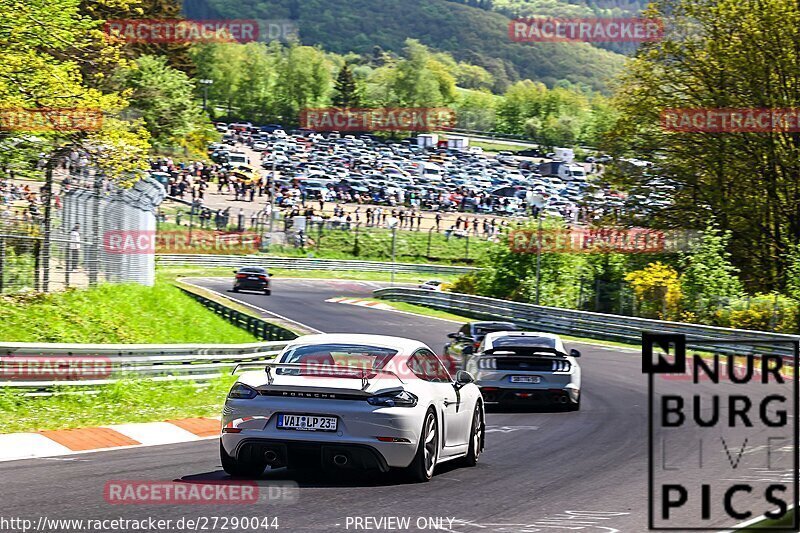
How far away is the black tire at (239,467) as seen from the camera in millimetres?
9359

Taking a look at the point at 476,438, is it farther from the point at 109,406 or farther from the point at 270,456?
the point at 109,406

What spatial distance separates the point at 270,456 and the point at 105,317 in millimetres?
16200

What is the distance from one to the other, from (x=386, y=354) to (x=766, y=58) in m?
40.4

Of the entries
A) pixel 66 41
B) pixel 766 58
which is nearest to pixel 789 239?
pixel 766 58

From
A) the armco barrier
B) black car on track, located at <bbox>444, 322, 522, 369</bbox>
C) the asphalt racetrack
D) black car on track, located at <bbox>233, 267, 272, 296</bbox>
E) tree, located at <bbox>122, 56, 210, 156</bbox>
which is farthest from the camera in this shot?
tree, located at <bbox>122, 56, 210, 156</bbox>

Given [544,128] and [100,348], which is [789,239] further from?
[544,128]

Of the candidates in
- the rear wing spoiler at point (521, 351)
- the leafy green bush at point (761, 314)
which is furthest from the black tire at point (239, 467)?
the leafy green bush at point (761, 314)

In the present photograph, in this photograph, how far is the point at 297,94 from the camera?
167125 mm

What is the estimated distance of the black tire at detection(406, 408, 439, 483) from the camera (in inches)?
372

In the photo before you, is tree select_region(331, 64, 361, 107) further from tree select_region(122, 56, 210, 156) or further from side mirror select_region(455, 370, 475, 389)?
side mirror select_region(455, 370, 475, 389)

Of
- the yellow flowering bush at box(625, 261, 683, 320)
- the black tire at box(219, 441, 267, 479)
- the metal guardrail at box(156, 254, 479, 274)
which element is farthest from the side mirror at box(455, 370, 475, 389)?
the metal guardrail at box(156, 254, 479, 274)

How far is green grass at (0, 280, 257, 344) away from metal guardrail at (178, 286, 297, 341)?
181 cm

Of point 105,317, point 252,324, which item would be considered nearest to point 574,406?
point 105,317

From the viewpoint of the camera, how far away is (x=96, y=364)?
1675 centimetres
